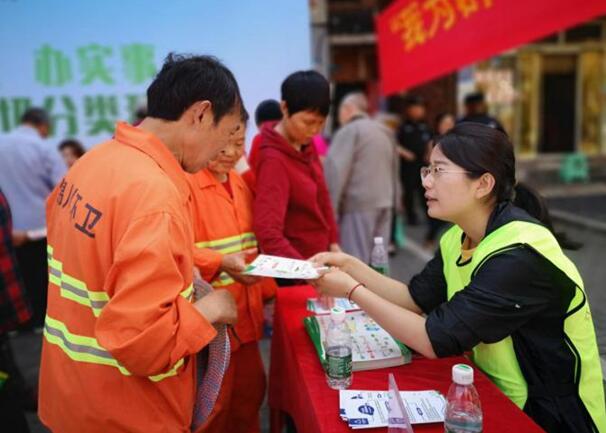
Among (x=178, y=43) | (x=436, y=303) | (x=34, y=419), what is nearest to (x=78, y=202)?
(x=436, y=303)

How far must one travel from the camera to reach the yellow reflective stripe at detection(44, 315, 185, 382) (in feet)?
4.52

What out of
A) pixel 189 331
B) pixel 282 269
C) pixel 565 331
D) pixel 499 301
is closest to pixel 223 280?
pixel 282 269

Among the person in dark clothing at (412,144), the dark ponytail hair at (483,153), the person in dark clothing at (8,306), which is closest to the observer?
the dark ponytail hair at (483,153)

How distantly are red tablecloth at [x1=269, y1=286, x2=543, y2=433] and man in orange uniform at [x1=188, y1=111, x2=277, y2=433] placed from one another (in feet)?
0.54

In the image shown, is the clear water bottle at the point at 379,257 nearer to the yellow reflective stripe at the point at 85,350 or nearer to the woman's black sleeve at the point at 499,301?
the woman's black sleeve at the point at 499,301

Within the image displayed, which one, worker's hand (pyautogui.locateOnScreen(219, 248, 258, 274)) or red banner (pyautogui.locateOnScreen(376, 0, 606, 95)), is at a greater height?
red banner (pyautogui.locateOnScreen(376, 0, 606, 95))

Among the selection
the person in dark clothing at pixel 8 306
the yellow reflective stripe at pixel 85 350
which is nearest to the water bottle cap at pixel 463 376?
the yellow reflective stripe at pixel 85 350

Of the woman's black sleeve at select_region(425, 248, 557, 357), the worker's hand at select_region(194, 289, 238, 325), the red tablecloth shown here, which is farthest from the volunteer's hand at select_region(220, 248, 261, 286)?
the woman's black sleeve at select_region(425, 248, 557, 357)

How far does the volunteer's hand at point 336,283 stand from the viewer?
1.84 m

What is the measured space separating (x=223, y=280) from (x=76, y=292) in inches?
37.0

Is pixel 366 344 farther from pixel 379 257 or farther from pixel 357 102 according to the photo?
pixel 357 102

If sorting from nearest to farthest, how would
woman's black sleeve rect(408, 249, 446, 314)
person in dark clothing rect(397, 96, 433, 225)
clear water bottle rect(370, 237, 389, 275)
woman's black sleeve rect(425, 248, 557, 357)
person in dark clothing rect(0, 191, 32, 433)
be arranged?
woman's black sleeve rect(425, 248, 557, 357)
woman's black sleeve rect(408, 249, 446, 314)
person in dark clothing rect(0, 191, 32, 433)
clear water bottle rect(370, 237, 389, 275)
person in dark clothing rect(397, 96, 433, 225)

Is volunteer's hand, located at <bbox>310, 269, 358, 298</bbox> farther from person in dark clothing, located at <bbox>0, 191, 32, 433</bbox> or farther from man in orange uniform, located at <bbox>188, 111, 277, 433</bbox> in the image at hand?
person in dark clothing, located at <bbox>0, 191, 32, 433</bbox>

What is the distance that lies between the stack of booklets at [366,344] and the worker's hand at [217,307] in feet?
1.18
